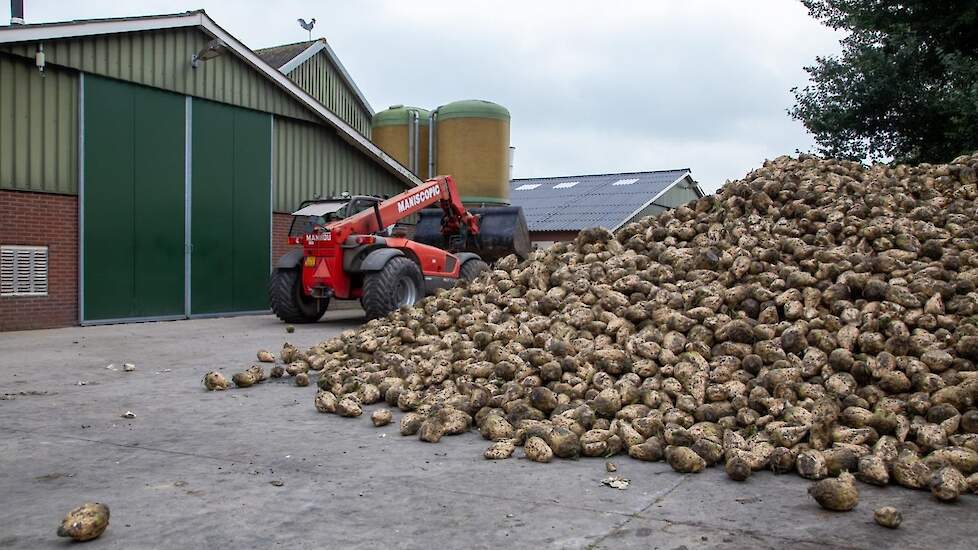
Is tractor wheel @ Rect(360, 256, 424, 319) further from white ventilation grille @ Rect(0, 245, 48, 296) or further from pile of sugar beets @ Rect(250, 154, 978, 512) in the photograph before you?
white ventilation grille @ Rect(0, 245, 48, 296)

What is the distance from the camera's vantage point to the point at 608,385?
5.50 meters

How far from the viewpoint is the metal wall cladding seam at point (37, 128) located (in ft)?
36.1

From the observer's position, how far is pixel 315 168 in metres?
16.1

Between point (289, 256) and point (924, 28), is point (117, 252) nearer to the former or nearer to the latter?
point (289, 256)

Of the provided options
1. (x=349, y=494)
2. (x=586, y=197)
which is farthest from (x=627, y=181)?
(x=349, y=494)

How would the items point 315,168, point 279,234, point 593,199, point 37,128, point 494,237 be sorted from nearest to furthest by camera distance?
point 37,128, point 494,237, point 279,234, point 315,168, point 593,199

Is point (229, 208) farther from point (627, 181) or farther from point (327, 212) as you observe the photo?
point (627, 181)

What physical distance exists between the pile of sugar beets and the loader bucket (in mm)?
5880

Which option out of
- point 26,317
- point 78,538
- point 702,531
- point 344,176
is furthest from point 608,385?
point 344,176

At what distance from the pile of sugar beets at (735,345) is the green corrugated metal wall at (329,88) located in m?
14.5

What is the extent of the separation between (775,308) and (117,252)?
32.6 ft

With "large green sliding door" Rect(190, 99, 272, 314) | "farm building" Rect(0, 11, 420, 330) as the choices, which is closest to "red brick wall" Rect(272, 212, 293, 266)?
"farm building" Rect(0, 11, 420, 330)

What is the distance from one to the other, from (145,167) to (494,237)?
601cm

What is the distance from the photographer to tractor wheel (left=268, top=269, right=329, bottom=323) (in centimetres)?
1209
